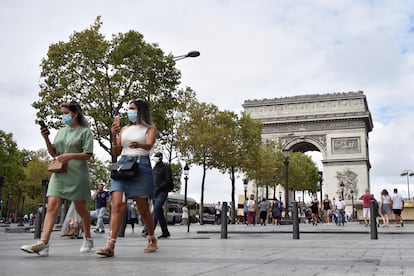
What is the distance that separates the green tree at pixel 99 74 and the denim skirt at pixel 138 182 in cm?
1869

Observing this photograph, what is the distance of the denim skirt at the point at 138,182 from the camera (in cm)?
601

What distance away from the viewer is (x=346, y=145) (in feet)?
200

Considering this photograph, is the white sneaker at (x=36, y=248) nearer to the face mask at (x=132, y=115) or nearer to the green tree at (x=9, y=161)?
the face mask at (x=132, y=115)

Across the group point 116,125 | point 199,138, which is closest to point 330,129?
point 199,138

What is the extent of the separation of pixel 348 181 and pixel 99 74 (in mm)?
42288

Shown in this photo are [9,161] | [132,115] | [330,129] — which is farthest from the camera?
[330,129]

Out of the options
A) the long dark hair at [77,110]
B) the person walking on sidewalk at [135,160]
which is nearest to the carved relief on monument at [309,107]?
the person walking on sidewalk at [135,160]

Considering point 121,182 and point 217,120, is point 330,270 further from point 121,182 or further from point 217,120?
point 217,120

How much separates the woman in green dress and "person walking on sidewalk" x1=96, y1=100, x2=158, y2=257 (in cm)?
38

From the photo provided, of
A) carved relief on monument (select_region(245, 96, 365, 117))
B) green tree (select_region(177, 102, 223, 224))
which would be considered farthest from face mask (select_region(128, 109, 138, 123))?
carved relief on monument (select_region(245, 96, 365, 117))

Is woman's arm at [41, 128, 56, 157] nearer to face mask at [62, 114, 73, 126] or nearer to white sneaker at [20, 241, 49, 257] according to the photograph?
face mask at [62, 114, 73, 126]

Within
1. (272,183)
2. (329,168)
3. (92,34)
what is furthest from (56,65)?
(329,168)

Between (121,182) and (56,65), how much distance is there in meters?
20.6

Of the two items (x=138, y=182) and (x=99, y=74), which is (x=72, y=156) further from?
(x=99, y=74)
